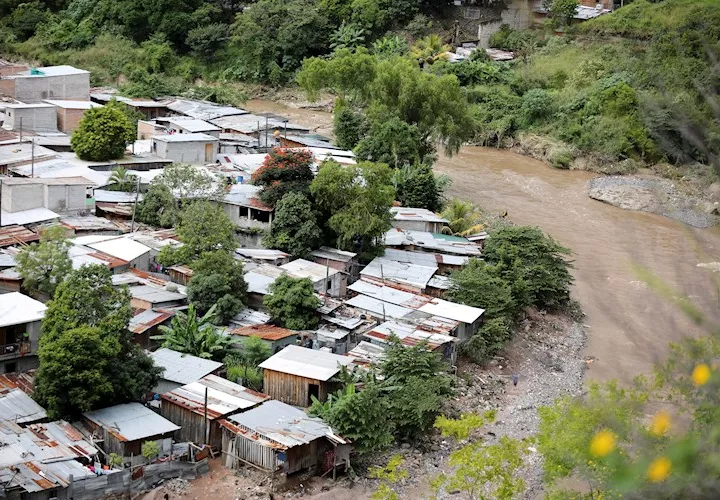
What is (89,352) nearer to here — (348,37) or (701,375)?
(701,375)

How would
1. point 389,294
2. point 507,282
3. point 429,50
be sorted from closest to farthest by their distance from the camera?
point 389,294 → point 507,282 → point 429,50

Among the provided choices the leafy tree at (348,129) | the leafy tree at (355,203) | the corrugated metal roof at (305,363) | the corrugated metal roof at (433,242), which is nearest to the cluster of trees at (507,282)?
the corrugated metal roof at (433,242)

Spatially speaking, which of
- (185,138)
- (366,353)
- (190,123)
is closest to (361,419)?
(366,353)

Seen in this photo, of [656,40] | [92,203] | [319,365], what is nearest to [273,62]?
[656,40]

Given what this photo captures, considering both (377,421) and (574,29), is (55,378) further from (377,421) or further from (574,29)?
(574,29)

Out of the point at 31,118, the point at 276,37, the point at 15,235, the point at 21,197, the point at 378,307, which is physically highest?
the point at 276,37

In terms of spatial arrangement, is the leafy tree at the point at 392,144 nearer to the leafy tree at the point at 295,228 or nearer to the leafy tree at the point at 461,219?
the leafy tree at the point at 461,219

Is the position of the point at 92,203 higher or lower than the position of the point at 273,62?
lower

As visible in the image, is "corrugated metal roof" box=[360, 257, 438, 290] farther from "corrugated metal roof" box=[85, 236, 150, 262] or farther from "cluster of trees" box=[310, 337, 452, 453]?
"corrugated metal roof" box=[85, 236, 150, 262]

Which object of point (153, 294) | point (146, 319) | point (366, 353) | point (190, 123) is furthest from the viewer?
point (190, 123)
